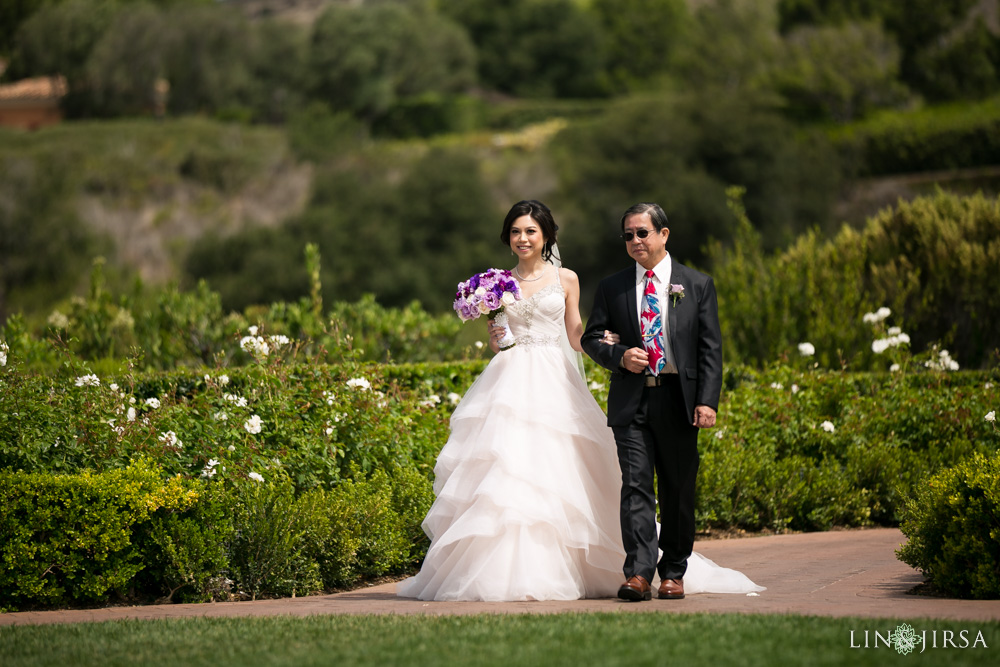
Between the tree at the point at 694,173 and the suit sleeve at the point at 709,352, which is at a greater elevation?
the tree at the point at 694,173

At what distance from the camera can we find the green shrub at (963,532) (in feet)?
17.5

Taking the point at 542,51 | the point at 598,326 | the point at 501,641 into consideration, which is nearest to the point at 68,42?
the point at 542,51

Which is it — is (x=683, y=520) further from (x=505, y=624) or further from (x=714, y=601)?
(x=505, y=624)

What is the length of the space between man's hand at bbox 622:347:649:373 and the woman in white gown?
1.87 ft

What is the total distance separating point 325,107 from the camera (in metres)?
55.0

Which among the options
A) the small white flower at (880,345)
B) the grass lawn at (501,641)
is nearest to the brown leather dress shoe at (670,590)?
the grass lawn at (501,641)

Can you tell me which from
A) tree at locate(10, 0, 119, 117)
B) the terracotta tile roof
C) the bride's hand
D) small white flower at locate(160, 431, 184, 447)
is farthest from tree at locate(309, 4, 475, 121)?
the bride's hand

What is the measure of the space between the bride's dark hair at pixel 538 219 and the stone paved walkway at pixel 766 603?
2076 millimetres

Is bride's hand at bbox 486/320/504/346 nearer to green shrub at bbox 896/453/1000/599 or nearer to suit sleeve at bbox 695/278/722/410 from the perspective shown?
suit sleeve at bbox 695/278/722/410

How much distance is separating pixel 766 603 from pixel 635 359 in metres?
1.33

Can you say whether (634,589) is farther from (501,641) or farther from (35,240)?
(35,240)

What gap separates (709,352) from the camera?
5535 mm

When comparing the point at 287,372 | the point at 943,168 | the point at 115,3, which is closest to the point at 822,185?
the point at 943,168

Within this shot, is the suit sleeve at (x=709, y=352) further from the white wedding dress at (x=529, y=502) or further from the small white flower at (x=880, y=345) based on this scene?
the small white flower at (x=880, y=345)
